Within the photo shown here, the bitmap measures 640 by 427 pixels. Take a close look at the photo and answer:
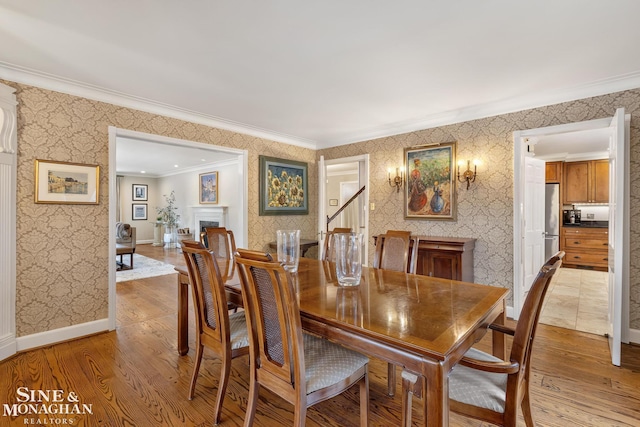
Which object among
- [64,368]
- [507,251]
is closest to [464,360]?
[507,251]

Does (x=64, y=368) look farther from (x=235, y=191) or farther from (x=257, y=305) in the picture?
(x=235, y=191)

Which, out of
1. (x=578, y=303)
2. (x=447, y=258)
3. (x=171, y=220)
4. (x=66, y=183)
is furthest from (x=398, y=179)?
(x=171, y=220)

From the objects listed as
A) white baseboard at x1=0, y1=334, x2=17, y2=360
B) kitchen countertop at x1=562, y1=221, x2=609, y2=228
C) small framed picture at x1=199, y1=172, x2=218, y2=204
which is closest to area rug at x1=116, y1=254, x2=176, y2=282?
small framed picture at x1=199, y1=172, x2=218, y2=204

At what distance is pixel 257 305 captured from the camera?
144 centimetres

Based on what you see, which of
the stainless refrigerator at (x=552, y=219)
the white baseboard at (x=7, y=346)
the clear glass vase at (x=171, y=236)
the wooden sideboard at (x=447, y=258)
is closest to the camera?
the white baseboard at (x=7, y=346)

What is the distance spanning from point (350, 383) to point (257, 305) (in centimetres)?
61

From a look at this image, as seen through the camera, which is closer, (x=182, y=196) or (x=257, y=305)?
(x=257, y=305)

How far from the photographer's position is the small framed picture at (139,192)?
10.2 m

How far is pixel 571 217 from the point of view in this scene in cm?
639

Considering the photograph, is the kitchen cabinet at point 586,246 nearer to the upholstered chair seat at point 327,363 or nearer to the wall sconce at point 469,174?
the wall sconce at point 469,174

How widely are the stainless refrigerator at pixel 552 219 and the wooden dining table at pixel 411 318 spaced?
5.49m

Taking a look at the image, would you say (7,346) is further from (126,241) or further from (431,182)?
(431,182)

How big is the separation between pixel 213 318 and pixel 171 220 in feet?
28.5

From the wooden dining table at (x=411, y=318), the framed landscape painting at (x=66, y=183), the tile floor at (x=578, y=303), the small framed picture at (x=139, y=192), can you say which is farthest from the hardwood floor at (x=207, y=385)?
the small framed picture at (x=139, y=192)
